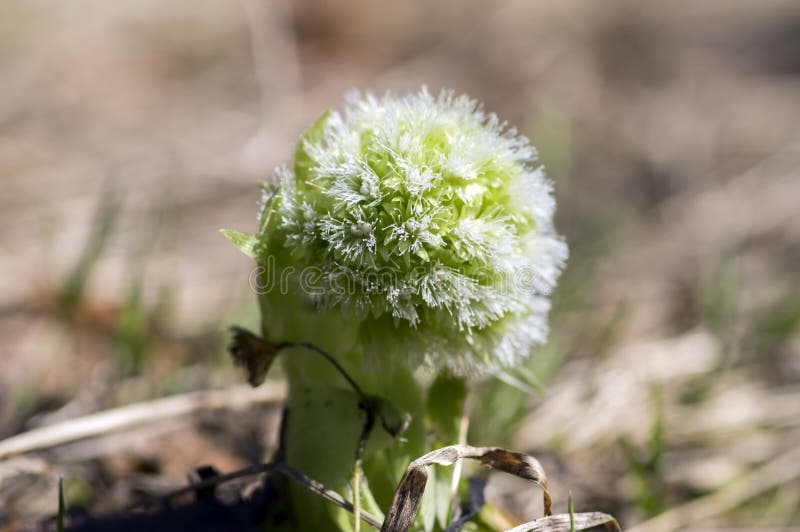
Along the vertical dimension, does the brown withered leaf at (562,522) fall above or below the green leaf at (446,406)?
below

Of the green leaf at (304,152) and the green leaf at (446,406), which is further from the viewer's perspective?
the green leaf at (446,406)

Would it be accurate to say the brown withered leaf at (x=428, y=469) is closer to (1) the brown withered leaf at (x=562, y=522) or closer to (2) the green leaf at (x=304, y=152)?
(1) the brown withered leaf at (x=562, y=522)

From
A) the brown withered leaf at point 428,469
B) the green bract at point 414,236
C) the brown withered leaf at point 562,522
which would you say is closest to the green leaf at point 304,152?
the green bract at point 414,236

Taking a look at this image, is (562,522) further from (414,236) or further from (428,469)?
(414,236)

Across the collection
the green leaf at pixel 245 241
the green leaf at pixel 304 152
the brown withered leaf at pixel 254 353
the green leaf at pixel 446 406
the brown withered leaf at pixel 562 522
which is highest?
the green leaf at pixel 304 152

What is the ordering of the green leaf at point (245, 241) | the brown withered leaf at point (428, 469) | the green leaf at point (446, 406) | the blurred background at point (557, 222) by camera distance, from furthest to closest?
the blurred background at point (557, 222) → the green leaf at point (446, 406) → the green leaf at point (245, 241) → the brown withered leaf at point (428, 469)

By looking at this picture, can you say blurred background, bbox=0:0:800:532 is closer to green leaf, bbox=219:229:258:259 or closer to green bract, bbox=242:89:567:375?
green bract, bbox=242:89:567:375

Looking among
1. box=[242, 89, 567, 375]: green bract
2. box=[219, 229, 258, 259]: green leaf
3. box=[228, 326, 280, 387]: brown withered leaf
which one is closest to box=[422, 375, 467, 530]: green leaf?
box=[242, 89, 567, 375]: green bract
